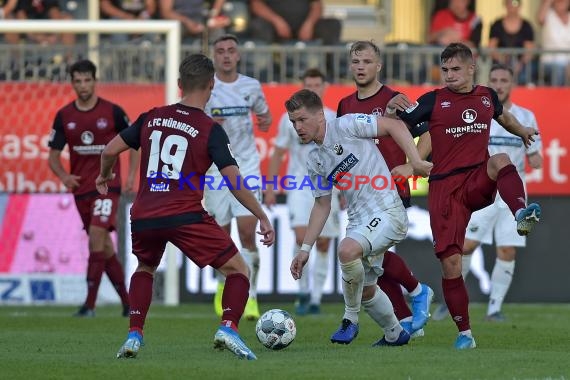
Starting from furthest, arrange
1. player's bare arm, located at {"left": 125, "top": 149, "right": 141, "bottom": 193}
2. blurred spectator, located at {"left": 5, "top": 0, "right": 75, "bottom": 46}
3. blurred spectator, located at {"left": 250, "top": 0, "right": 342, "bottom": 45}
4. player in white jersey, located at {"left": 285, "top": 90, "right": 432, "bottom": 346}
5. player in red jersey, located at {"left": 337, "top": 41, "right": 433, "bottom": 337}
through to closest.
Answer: blurred spectator, located at {"left": 250, "top": 0, "right": 342, "bottom": 45}, blurred spectator, located at {"left": 5, "top": 0, "right": 75, "bottom": 46}, player's bare arm, located at {"left": 125, "top": 149, "right": 141, "bottom": 193}, player in red jersey, located at {"left": 337, "top": 41, "right": 433, "bottom": 337}, player in white jersey, located at {"left": 285, "top": 90, "right": 432, "bottom": 346}

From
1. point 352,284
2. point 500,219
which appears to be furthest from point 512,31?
point 352,284

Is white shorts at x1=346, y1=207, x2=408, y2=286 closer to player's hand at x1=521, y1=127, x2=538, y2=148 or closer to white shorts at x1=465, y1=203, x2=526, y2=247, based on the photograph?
player's hand at x1=521, y1=127, x2=538, y2=148

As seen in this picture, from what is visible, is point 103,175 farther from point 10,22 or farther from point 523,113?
point 10,22

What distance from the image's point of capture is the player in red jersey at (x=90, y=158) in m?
13.9

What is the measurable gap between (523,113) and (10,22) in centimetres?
593

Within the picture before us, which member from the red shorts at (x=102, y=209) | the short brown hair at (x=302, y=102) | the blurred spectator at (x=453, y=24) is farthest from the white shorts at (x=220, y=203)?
the blurred spectator at (x=453, y=24)

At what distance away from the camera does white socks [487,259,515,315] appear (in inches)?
545

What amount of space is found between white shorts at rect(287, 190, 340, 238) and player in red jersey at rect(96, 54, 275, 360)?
5.76 meters

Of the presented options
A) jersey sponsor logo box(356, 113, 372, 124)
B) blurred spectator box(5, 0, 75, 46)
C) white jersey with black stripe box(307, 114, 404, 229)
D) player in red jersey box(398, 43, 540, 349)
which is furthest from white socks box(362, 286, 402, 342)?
blurred spectator box(5, 0, 75, 46)

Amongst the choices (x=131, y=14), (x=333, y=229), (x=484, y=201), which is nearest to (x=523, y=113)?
(x=333, y=229)

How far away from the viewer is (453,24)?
20.2 m

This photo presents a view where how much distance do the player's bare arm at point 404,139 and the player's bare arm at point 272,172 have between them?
470 centimetres

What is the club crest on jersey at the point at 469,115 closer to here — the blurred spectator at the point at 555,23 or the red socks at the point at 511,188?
the red socks at the point at 511,188

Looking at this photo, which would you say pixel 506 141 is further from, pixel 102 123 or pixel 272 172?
pixel 102 123
